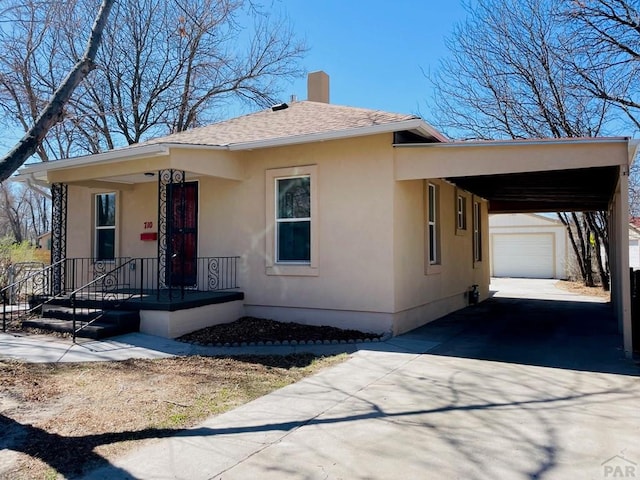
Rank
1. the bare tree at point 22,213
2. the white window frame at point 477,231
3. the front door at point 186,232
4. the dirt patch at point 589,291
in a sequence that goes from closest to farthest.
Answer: the front door at point 186,232 → the white window frame at point 477,231 → the dirt patch at point 589,291 → the bare tree at point 22,213

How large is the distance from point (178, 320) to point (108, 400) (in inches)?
121

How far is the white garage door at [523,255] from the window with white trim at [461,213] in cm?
1481

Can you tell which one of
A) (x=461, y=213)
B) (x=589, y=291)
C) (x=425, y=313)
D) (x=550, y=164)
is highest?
(x=550, y=164)

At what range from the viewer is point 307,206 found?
9.03 m

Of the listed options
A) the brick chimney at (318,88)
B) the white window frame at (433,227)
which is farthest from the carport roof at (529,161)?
the brick chimney at (318,88)

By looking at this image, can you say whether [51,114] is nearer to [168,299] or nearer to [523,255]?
[168,299]

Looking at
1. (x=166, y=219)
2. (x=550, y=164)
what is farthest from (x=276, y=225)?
(x=550, y=164)

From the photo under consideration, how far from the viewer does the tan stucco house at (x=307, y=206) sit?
7867mm

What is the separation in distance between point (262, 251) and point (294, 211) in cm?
103

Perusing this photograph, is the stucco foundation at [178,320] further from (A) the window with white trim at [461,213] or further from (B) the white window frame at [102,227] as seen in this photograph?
(A) the window with white trim at [461,213]

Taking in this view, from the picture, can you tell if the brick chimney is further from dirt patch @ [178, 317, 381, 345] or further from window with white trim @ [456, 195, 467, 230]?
dirt patch @ [178, 317, 381, 345]

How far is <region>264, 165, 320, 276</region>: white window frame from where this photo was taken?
8773mm

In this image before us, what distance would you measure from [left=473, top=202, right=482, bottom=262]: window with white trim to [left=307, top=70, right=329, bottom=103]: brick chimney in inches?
217

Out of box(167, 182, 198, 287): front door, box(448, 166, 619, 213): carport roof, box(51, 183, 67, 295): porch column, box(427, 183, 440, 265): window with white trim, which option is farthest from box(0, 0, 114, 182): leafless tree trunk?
box(427, 183, 440, 265): window with white trim
